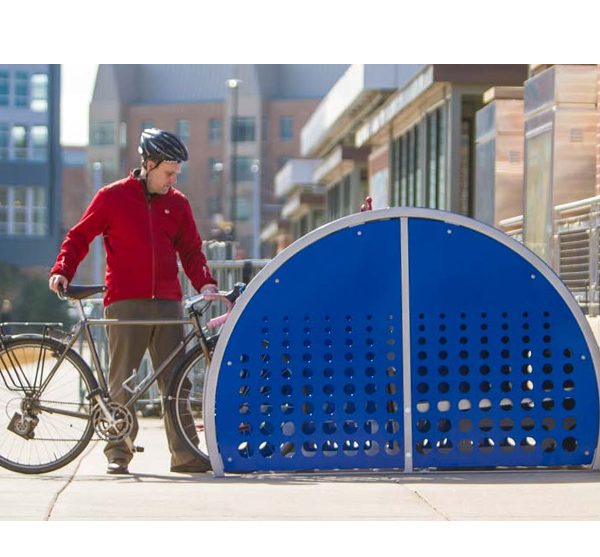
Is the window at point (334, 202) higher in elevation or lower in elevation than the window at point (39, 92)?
lower

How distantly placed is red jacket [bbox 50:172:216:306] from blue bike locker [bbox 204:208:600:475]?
0.70 meters

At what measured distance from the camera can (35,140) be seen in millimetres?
88062

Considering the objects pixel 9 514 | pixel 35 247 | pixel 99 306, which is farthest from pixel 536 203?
pixel 35 247

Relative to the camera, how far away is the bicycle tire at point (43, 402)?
30.7 feet

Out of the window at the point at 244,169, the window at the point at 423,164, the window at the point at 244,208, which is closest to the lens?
the window at the point at 423,164

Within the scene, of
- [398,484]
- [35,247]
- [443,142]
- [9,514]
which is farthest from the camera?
[35,247]

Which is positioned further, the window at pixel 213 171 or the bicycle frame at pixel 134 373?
the window at pixel 213 171

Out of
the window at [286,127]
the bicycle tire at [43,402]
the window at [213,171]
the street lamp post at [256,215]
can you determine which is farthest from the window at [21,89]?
the bicycle tire at [43,402]

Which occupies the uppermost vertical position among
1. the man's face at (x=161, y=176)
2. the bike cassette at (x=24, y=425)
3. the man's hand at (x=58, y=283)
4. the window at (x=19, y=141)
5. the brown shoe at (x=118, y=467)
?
the window at (x=19, y=141)

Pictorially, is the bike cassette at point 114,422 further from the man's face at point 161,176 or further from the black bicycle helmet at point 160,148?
the black bicycle helmet at point 160,148

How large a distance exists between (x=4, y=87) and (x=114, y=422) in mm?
81768

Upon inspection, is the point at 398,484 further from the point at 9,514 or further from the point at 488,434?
the point at 9,514

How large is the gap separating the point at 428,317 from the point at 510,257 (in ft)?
1.80

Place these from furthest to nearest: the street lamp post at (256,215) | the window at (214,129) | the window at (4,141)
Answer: the window at (214,129) → the window at (4,141) → the street lamp post at (256,215)
